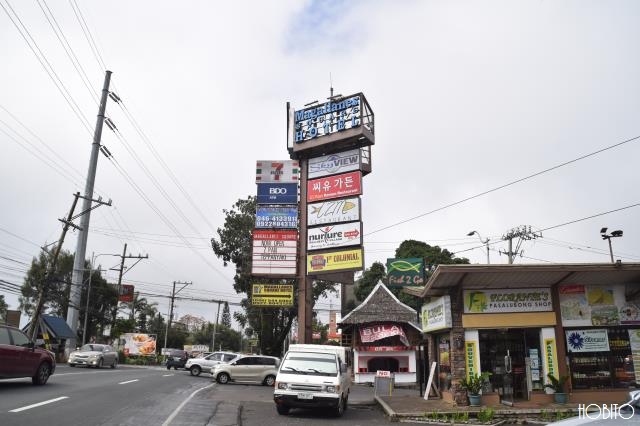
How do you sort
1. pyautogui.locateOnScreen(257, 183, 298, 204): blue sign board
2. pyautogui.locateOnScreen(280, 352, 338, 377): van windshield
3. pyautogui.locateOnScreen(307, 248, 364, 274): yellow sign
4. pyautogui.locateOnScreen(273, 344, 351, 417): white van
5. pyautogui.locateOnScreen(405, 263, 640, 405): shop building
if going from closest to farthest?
pyautogui.locateOnScreen(273, 344, 351, 417): white van, pyautogui.locateOnScreen(280, 352, 338, 377): van windshield, pyautogui.locateOnScreen(405, 263, 640, 405): shop building, pyautogui.locateOnScreen(307, 248, 364, 274): yellow sign, pyautogui.locateOnScreen(257, 183, 298, 204): blue sign board

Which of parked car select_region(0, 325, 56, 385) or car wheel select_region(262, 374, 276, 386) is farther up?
parked car select_region(0, 325, 56, 385)

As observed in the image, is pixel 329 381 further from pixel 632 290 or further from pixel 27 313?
pixel 27 313

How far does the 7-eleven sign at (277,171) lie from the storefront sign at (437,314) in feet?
37.1

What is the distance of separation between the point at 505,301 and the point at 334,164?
41.3 feet

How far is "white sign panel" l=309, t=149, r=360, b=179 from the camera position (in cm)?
2656

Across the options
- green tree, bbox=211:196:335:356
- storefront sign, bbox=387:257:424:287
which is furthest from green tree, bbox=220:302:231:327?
storefront sign, bbox=387:257:424:287

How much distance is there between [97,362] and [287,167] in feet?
56.7

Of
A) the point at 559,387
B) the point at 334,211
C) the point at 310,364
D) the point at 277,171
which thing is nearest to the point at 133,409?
the point at 310,364

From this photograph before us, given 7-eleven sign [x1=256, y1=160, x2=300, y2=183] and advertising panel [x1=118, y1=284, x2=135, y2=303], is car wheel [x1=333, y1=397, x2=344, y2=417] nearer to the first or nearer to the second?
7-eleven sign [x1=256, y1=160, x2=300, y2=183]

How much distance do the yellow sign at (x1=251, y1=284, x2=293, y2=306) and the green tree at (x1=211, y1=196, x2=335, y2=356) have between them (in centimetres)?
1641

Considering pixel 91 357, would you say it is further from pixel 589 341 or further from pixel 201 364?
pixel 589 341

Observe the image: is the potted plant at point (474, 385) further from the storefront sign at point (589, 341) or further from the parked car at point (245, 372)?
the parked car at point (245, 372)

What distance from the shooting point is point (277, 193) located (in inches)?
1103

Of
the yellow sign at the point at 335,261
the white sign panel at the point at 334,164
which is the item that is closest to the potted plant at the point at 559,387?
the yellow sign at the point at 335,261
